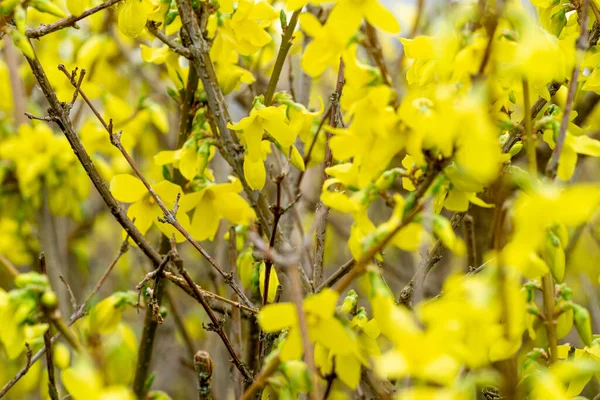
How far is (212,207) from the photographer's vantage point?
166 cm

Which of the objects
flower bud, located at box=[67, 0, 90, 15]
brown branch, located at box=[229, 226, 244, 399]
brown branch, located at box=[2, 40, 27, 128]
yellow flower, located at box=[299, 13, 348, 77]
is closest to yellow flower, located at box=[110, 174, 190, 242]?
brown branch, located at box=[229, 226, 244, 399]

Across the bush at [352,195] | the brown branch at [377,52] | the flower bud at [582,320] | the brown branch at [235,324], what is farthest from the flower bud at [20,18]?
the flower bud at [582,320]

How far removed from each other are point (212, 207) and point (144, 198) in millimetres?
184

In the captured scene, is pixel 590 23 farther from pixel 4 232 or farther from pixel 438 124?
pixel 4 232

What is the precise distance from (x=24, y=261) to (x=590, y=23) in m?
2.46

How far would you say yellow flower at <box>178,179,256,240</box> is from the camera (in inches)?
63.3

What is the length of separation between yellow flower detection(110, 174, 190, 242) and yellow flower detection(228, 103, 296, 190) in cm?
23

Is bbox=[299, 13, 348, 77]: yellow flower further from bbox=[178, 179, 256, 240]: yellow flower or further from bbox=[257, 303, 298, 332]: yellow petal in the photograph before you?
bbox=[178, 179, 256, 240]: yellow flower

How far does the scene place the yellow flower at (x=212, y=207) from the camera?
63.3 inches

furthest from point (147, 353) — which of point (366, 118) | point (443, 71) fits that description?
point (443, 71)

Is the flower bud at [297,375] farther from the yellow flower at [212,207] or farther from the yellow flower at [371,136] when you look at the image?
the yellow flower at [212,207]

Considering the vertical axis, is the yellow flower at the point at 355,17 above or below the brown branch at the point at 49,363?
above

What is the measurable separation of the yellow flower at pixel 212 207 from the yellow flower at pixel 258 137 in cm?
11

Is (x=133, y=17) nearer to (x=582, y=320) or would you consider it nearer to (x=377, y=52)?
(x=377, y=52)
